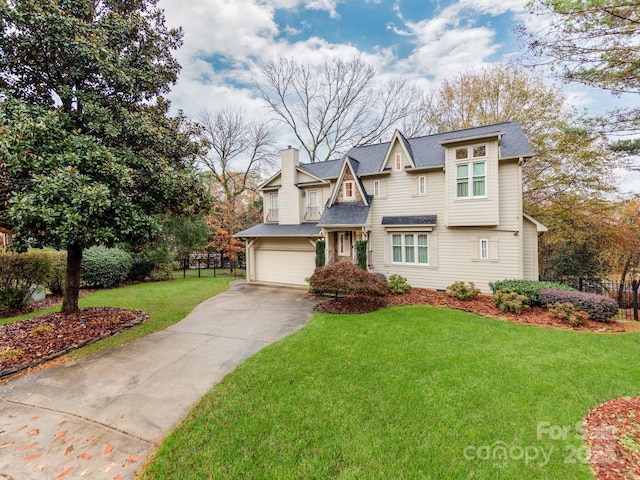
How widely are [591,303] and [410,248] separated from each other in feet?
21.3

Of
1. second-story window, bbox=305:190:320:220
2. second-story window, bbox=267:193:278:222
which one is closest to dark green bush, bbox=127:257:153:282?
second-story window, bbox=267:193:278:222

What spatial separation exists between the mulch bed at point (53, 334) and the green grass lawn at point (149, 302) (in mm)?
315

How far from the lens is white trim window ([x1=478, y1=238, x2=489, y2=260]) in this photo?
1187 centimetres

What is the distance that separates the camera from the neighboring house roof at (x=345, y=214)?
13.2 meters

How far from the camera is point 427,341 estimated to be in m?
6.66

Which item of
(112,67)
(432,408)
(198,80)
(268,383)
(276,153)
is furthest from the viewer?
(276,153)

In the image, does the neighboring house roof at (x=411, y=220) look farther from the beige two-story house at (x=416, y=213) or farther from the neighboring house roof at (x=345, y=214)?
the neighboring house roof at (x=345, y=214)

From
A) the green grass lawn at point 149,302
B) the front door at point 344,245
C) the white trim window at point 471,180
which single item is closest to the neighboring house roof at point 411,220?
the white trim window at point 471,180

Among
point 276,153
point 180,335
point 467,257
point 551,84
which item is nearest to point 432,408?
point 180,335

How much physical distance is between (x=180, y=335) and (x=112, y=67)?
278 inches

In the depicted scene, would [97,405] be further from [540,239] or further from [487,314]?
[540,239]

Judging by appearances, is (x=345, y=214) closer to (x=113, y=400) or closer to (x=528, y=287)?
(x=528, y=287)

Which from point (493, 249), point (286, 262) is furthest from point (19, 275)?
point (493, 249)

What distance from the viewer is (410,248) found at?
44.1 feet
